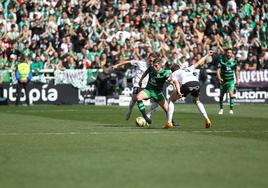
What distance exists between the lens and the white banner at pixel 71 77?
37188 mm

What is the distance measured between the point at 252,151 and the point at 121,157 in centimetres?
237

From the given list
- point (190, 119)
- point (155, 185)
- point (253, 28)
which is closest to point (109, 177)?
point (155, 185)

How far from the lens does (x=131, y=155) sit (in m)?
14.2

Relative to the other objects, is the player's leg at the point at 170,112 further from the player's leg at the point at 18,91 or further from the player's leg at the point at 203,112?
the player's leg at the point at 18,91

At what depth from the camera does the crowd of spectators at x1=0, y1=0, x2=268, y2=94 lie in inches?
1442

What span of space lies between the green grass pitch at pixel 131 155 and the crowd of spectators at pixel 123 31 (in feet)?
43.6

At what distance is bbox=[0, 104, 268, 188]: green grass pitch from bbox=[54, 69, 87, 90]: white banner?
44.9 ft

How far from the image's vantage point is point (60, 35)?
122 ft

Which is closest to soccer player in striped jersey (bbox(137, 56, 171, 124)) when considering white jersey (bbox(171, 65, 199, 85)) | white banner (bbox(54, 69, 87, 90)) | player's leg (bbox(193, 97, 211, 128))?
white jersey (bbox(171, 65, 199, 85))

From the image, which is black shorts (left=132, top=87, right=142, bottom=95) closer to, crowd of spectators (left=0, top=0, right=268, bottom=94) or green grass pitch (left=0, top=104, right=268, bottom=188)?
green grass pitch (left=0, top=104, right=268, bottom=188)

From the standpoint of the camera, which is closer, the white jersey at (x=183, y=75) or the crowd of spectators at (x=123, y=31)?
the white jersey at (x=183, y=75)

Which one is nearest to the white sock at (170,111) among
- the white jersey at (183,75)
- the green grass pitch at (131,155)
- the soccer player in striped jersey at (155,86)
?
the green grass pitch at (131,155)

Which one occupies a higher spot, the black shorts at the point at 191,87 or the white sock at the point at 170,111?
the black shorts at the point at 191,87

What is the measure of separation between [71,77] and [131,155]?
76.2 ft
